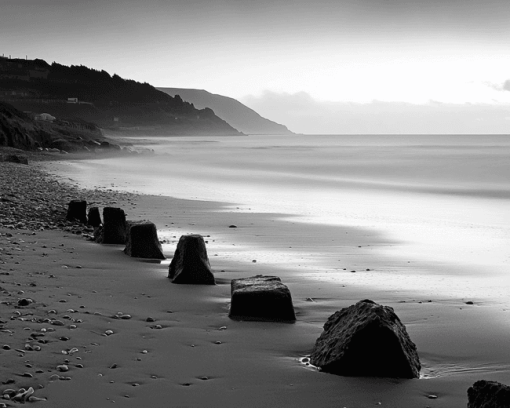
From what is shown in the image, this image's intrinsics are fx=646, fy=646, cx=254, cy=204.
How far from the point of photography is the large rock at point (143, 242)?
665 cm

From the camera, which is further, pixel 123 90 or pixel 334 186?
pixel 123 90

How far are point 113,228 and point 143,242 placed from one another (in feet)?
3.00

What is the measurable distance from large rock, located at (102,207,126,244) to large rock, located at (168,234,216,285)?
6.48ft

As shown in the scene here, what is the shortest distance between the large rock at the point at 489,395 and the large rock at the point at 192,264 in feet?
10.8

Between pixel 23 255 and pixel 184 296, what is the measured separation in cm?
197

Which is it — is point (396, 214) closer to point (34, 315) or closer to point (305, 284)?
point (305, 284)

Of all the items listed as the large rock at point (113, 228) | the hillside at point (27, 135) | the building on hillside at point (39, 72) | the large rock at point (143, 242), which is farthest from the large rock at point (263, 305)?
the building on hillside at point (39, 72)

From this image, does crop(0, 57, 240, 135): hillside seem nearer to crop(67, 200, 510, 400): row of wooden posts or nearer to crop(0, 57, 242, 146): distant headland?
crop(0, 57, 242, 146): distant headland

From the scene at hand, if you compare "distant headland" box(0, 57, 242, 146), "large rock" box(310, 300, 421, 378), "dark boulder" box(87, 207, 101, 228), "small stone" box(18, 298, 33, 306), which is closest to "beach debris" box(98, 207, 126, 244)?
"dark boulder" box(87, 207, 101, 228)

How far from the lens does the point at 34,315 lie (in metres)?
4.11

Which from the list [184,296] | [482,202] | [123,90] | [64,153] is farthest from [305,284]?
[123,90]

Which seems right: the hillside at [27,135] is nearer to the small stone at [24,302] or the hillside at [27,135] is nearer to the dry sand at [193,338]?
the dry sand at [193,338]

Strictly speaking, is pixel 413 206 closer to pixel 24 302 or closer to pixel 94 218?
pixel 94 218

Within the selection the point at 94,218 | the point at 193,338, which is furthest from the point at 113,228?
the point at 193,338
